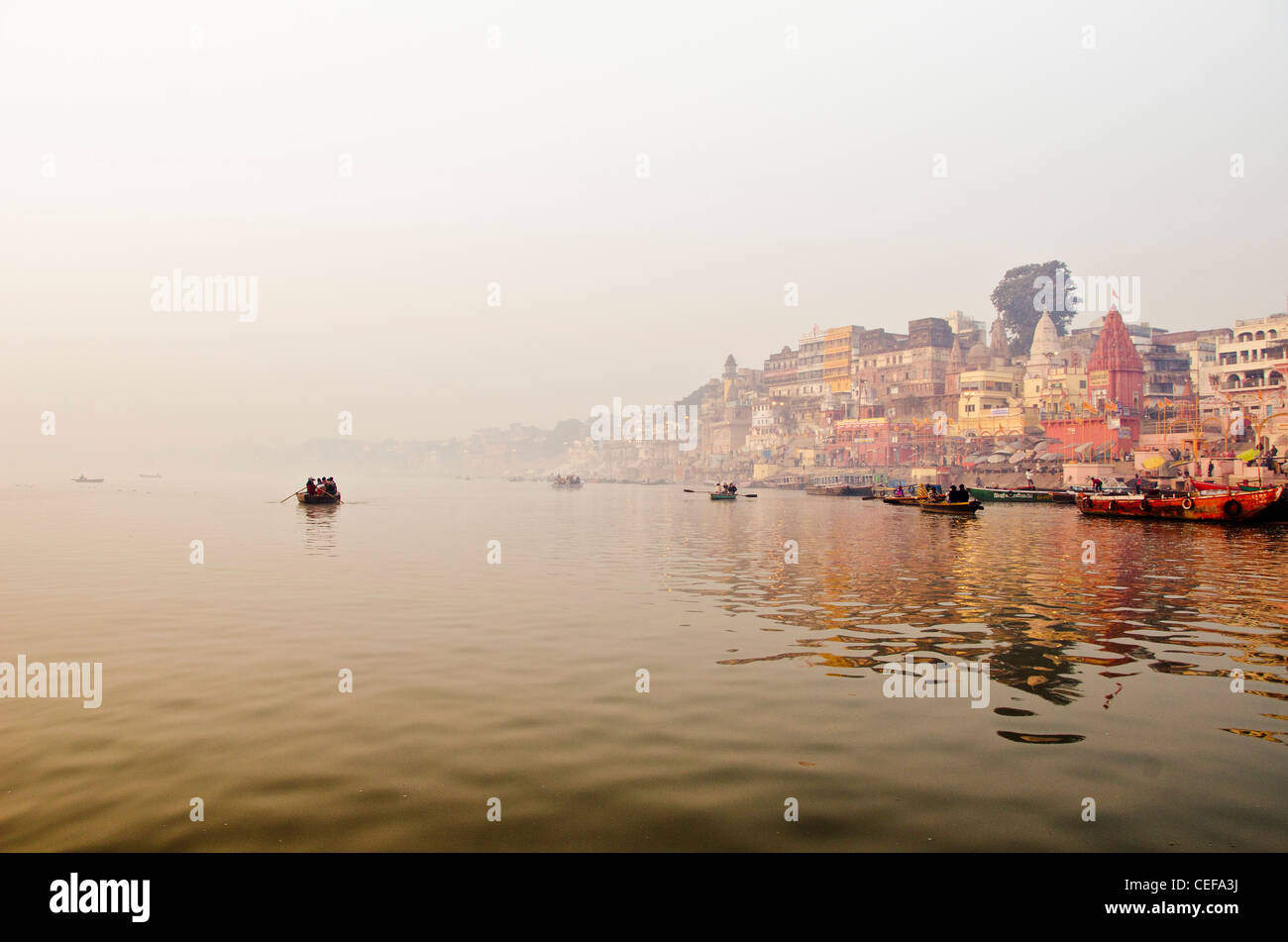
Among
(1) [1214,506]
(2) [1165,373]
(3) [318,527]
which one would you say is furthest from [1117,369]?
(3) [318,527]

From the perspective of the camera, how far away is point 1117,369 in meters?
109

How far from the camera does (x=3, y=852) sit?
16.8 ft

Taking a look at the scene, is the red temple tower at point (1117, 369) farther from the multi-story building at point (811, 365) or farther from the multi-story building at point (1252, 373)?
the multi-story building at point (811, 365)

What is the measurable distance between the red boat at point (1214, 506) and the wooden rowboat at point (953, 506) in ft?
28.7

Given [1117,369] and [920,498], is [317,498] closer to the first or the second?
[920,498]

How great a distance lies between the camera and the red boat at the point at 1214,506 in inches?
1597

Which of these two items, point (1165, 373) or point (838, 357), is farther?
point (838, 357)

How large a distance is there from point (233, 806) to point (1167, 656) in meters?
12.0

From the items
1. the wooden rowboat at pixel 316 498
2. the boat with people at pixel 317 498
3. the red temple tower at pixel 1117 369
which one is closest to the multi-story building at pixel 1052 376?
the red temple tower at pixel 1117 369

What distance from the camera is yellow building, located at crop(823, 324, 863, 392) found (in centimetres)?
17762

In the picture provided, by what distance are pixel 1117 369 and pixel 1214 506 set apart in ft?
256

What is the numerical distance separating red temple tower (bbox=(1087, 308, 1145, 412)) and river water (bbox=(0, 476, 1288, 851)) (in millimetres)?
102732

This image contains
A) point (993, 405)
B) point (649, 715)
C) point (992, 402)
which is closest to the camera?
point (649, 715)
